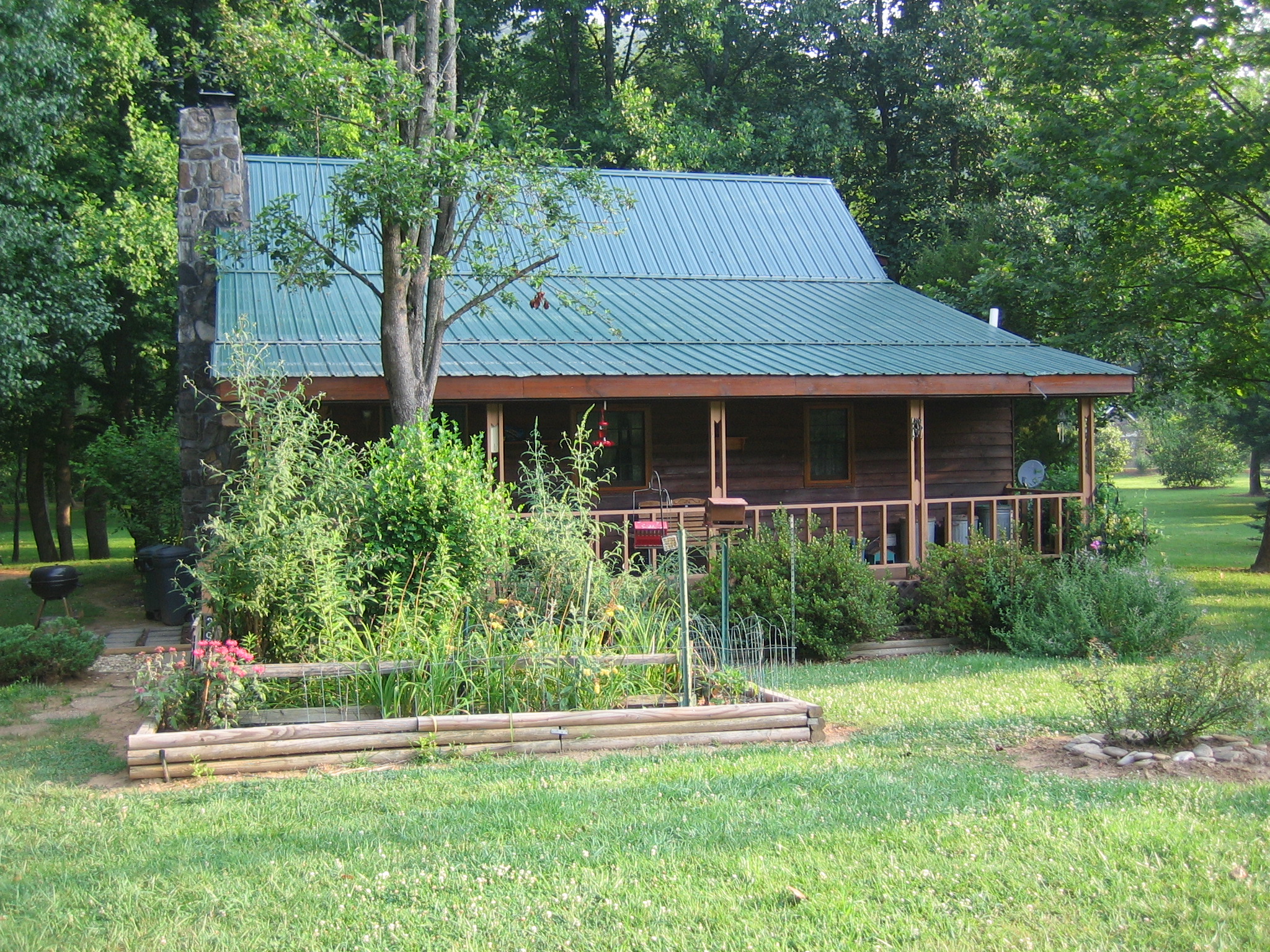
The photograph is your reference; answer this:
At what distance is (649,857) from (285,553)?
150 inches

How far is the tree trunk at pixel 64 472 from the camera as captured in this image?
81.4 ft

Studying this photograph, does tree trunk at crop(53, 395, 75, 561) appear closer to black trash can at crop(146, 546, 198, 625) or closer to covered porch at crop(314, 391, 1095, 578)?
black trash can at crop(146, 546, 198, 625)

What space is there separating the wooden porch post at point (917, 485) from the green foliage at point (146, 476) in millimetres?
11079

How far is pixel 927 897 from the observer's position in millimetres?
4168

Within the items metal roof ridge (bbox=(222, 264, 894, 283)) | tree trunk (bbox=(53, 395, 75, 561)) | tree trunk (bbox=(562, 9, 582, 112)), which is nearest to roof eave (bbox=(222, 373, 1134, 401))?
metal roof ridge (bbox=(222, 264, 894, 283))

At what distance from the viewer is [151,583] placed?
13672 millimetres

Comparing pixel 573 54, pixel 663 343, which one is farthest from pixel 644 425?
pixel 573 54

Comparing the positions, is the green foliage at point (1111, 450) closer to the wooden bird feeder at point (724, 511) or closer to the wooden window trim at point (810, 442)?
the wooden window trim at point (810, 442)

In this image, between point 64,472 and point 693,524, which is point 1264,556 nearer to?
point 693,524

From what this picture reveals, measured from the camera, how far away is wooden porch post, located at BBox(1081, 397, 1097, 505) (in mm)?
13492

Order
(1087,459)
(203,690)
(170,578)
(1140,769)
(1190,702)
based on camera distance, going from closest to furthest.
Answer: (1140,769) < (1190,702) < (203,690) < (170,578) < (1087,459)

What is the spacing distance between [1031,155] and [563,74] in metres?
15.4

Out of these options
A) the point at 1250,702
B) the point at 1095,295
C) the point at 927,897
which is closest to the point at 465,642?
the point at 927,897

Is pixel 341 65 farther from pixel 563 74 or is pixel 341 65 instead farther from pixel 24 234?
pixel 563 74
